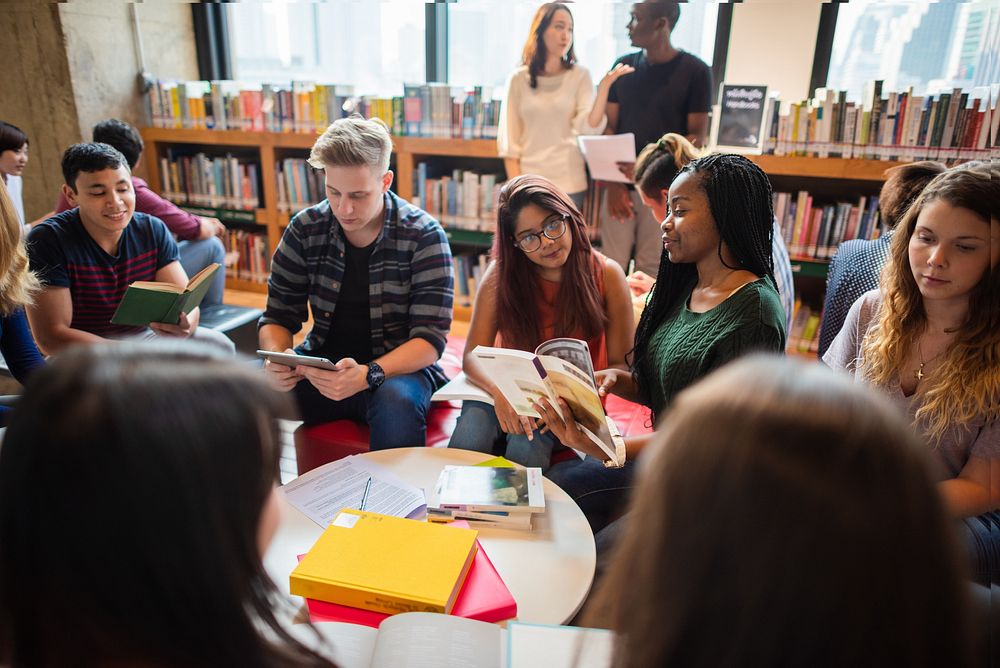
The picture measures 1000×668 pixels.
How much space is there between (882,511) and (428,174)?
3.83 m

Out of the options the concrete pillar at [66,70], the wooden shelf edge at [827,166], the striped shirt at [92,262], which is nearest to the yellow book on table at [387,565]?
the striped shirt at [92,262]

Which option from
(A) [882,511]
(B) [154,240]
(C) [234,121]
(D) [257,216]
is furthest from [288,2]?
(A) [882,511]

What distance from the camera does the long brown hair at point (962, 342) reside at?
4.15 ft

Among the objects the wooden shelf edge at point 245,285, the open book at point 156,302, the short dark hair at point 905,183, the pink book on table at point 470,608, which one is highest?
the short dark hair at point 905,183

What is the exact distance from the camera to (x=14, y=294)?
6.01ft

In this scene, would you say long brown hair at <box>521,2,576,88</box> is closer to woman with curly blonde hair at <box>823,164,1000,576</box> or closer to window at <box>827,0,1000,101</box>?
window at <box>827,0,1000,101</box>

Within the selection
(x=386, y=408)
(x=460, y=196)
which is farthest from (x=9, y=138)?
(x=386, y=408)

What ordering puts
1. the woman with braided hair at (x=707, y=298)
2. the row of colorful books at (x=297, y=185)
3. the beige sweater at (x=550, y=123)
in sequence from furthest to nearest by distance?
the row of colorful books at (x=297, y=185) → the beige sweater at (x=550, y=123) → the woman with braided hair at (x=707, y=298)

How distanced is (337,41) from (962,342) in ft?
14.1

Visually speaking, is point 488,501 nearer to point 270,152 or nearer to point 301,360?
point 301,360

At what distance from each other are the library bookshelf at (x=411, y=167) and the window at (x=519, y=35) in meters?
0.47

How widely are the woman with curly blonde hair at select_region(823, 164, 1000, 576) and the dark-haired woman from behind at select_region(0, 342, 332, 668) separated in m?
1.29

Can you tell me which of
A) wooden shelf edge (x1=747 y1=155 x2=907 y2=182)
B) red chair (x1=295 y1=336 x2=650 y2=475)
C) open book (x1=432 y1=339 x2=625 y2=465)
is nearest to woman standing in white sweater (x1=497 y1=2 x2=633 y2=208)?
wooden shelf edge (x1=747 y1=155 x2=907 y2=182)

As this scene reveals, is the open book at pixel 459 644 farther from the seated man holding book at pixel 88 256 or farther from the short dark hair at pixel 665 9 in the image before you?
the short dark hair at pixel 665 9
